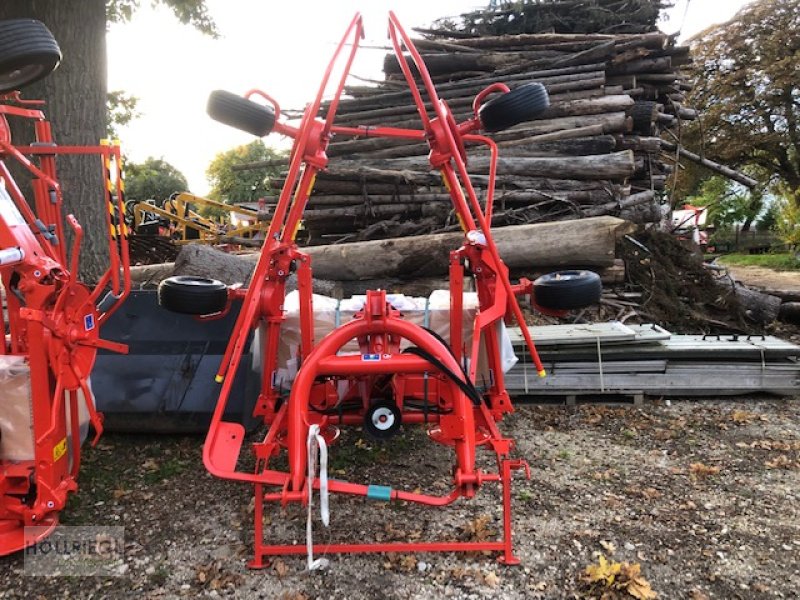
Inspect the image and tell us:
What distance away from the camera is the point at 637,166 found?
10.3 metres

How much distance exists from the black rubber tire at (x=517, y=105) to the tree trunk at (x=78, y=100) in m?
4.42

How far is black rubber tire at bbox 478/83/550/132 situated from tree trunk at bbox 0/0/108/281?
4.42m

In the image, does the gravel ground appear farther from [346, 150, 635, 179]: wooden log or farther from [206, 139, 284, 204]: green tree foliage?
[206, 139, 284, 204]: green tree foliage

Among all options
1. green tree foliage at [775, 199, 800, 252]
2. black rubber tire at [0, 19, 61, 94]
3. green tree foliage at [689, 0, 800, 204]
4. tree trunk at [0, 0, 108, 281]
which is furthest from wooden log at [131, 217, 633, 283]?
green tree foliage at [689, 0, 800, 204]

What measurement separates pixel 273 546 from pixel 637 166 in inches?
375

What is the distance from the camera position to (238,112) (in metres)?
2.99

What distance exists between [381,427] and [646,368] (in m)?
3.48

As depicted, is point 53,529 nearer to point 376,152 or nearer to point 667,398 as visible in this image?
point 667,398

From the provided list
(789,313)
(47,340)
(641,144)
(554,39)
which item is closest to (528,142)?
(641,144)

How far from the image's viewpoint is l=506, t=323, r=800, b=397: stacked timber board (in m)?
5.51

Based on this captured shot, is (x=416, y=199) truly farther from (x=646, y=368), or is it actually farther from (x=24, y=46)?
(x=24, y=46)

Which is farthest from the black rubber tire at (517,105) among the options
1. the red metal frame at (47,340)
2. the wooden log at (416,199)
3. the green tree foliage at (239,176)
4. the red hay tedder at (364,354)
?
the green tree foliage at (239,176)

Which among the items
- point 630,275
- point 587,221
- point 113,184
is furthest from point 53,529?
point 630,275

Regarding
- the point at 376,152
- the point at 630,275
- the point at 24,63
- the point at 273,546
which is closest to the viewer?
the point at 24,63
